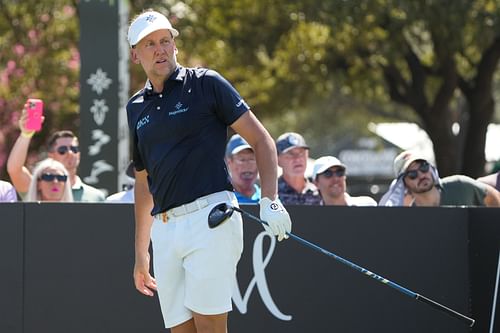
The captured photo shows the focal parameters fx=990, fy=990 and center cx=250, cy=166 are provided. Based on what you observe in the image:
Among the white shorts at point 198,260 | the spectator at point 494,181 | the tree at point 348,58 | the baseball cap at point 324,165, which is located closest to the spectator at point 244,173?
the baseball cap at point 324,165

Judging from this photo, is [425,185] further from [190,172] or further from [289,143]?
[190,172]

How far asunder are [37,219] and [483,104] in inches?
495

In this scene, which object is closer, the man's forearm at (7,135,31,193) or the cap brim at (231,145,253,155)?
the cap brim at (231,145,253,155)

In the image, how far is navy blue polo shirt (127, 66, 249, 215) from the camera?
4.79m

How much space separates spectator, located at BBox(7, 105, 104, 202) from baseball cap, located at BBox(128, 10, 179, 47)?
3920 millimetres

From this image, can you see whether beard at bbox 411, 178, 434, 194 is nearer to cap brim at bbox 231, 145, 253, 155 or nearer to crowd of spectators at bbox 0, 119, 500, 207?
crowd of spectators at bbox 0, 119, 500, 207

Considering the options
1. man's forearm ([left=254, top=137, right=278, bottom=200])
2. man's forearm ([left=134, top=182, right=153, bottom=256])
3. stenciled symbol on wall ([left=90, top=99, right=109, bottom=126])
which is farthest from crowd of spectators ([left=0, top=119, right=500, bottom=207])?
man's forearm ([left=254, top=137, right=278, bottom=200])

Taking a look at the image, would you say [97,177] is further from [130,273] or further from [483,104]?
[483,104]

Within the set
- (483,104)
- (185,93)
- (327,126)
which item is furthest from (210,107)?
(327,126)

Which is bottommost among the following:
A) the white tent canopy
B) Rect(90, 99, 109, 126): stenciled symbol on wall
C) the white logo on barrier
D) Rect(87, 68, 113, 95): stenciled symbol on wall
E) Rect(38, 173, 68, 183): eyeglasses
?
the white logo on barrier

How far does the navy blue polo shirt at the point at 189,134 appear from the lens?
479 centimetres

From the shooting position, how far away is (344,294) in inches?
277

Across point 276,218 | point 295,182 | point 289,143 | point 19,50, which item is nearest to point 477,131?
point 19,50

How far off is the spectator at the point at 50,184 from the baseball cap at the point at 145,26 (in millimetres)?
3204
